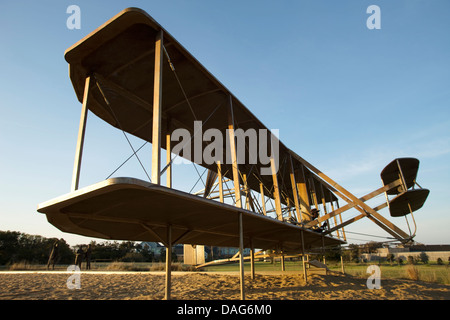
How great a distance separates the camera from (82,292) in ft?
34.2

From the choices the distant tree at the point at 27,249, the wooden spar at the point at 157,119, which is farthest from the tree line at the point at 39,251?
the wooden spar at the point at 157,119

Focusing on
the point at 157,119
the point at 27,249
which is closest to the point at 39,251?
the point at 27,249

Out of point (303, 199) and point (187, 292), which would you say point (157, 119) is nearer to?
point (187, 292)

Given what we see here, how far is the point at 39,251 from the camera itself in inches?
1254

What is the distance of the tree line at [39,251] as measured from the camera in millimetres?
30141

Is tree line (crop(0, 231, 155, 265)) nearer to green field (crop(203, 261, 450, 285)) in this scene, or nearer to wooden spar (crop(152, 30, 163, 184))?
green field (crop(203, 261, 450, 285))

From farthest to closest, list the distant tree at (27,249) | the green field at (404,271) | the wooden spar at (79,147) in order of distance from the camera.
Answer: the distant tree at (27,249), the green field at (404,271), the wooden spar at (79,147)

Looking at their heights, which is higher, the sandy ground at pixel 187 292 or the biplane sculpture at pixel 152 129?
the biplane sculpture at pixel 152 129

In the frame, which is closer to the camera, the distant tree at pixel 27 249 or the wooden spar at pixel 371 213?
the wooden spar at pixel 371 213

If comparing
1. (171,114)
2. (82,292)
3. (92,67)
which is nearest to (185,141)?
(171,114)

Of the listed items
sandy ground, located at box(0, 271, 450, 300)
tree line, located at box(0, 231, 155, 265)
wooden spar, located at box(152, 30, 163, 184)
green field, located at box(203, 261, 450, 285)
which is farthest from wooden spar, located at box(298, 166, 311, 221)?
tree line, located at box(0, 231, 155, 265)

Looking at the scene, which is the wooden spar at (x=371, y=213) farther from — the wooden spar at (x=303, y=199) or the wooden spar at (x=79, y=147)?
the wooden spar at (x=79, y=147)

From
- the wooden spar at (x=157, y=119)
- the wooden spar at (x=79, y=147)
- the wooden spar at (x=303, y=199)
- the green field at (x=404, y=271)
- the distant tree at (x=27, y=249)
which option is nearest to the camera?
the wooden spar at (x=157, y=119)
